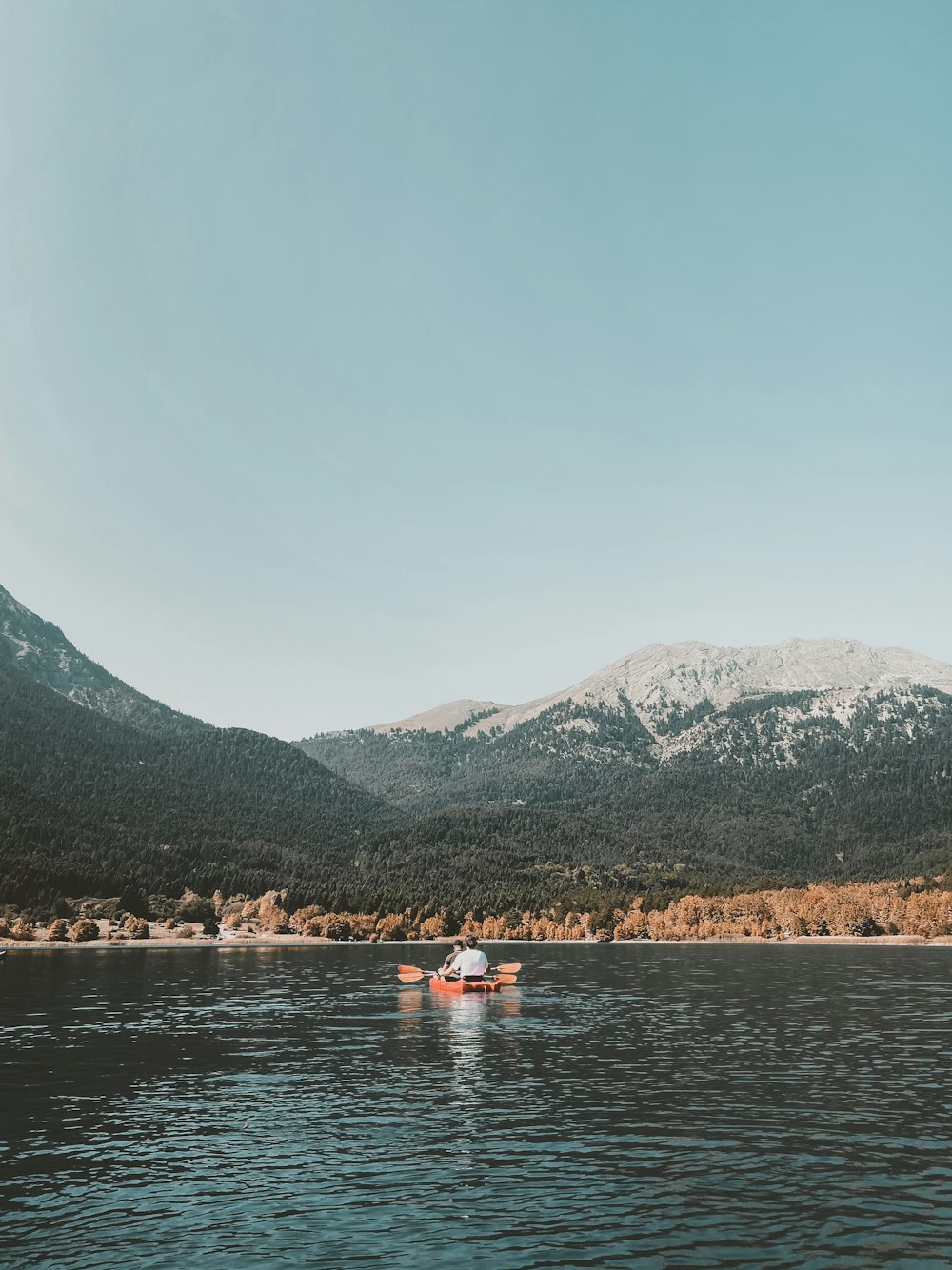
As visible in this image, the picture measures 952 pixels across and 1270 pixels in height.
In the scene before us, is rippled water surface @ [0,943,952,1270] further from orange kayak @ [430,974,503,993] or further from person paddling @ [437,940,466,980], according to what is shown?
person paddling @ [437,940,466,980]

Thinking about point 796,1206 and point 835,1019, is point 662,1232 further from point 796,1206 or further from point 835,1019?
point 835,1019

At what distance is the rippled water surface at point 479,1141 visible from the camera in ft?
104

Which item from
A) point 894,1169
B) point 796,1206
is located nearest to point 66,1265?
point 796,1206

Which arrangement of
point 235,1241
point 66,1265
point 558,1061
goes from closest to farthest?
point 66,1265 → point 235,1241 → point 558,1061

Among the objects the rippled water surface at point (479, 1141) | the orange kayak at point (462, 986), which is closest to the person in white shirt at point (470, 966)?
the orange kayak at point (462, 986)

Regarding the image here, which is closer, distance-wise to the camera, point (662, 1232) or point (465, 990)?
point (662, 1232)

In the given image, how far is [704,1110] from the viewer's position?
52031 mm

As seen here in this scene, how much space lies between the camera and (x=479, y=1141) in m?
45.8

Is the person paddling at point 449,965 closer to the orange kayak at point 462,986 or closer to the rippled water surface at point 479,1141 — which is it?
the orange kayak at point 462,986

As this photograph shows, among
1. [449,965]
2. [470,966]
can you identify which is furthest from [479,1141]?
[449,965]

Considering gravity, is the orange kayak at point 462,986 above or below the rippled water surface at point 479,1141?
below

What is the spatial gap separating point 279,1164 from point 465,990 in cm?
8119

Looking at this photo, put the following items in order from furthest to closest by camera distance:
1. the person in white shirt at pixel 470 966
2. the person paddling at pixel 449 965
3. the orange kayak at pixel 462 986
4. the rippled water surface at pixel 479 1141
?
1. the person paddling at pixel 449 965
2. the person in white shirt at pixel 470 966
3. the orange kayak at pixel 462 986
4. the rippled water surface at pixel 479 1141

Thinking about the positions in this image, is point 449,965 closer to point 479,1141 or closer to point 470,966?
point 470,966
